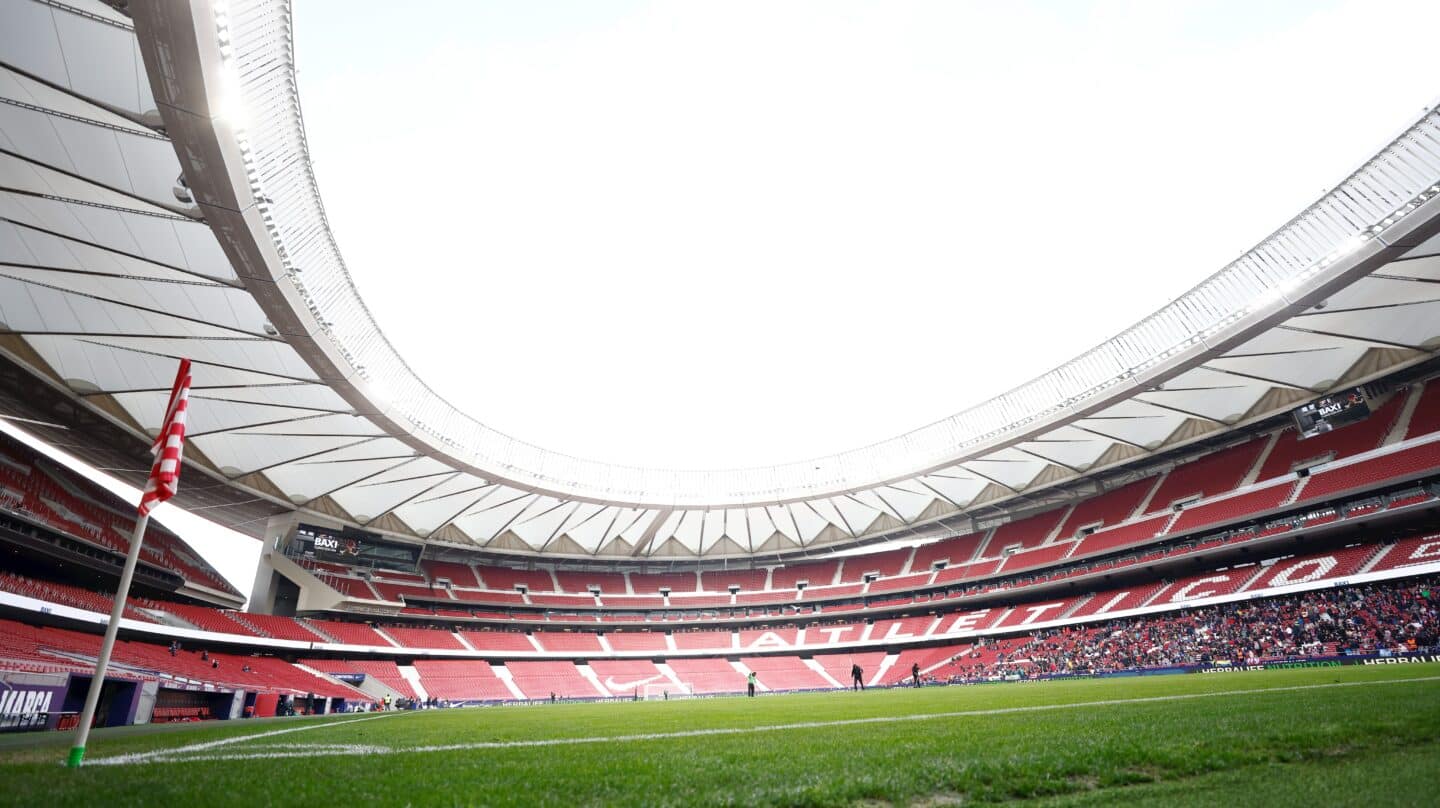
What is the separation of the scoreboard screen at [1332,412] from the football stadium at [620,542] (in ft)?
0.49

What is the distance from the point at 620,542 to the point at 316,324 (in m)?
36.8

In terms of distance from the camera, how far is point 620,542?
53844 mm

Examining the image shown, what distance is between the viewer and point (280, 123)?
1530 cm

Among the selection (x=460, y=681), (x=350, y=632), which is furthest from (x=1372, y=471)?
(x=350, y=632)

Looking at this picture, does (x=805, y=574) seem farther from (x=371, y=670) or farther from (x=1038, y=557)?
(x=371, y=670)

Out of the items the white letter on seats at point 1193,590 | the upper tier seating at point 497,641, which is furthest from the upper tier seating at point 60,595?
the white letter on seats at point 1193,590

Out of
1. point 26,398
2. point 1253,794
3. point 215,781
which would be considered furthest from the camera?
point 26,398

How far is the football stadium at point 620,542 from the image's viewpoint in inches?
224

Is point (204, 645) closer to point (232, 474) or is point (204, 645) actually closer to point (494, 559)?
point (232, 474)

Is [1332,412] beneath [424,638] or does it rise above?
above

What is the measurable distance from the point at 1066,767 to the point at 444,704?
40.9 meters

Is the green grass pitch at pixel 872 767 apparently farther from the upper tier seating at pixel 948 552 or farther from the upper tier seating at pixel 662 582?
the upper tier seating at pixel 662 582

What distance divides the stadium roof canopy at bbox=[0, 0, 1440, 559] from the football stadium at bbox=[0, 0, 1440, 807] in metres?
0.12

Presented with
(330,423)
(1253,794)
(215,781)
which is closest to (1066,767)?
(1253,794)
